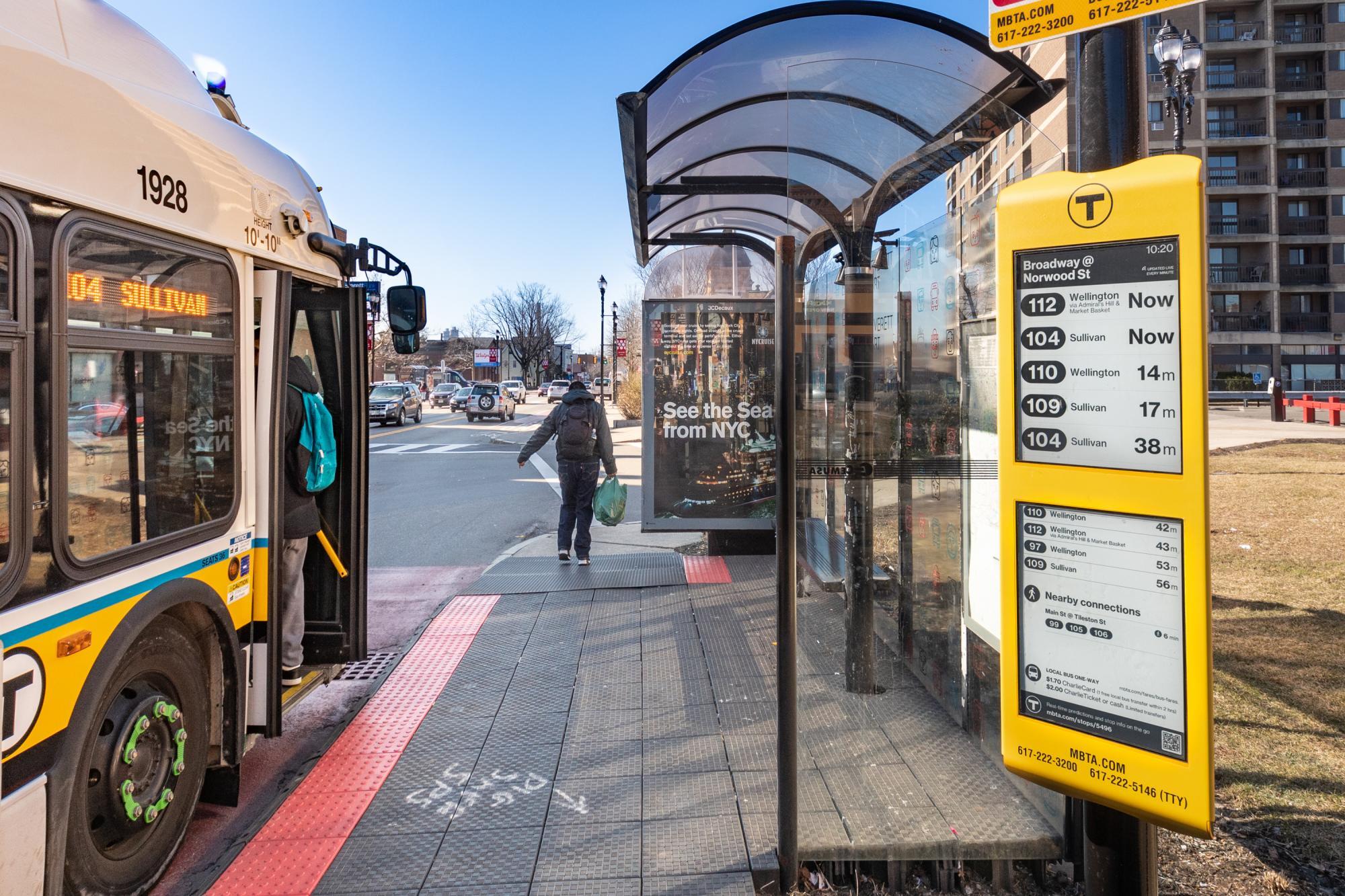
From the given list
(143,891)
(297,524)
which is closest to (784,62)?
(297,524)

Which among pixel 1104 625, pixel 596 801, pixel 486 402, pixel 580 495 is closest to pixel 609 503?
pixel 580 495

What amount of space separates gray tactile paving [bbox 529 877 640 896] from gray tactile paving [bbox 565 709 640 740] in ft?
4.10

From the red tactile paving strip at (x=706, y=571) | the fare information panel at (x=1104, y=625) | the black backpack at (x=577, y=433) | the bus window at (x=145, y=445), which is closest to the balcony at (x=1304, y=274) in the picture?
the red tactile paving strip at (x=706, y=571)

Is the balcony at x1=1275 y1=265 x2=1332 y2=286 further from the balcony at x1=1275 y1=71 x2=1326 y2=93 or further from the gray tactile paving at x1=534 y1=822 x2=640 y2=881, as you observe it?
the gray tactile paving at x1=534 y1=822 x2=640 y2=881

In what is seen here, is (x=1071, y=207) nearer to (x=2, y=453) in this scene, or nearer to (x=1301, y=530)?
(x=2, y=453)

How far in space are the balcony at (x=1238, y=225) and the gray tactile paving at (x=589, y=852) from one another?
187 feet

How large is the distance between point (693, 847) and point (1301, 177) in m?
61.6

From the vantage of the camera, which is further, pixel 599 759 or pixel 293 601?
pixel 293 601

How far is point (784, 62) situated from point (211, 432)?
416 centimetres

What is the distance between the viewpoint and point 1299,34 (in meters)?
48.0

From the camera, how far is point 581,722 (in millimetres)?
4586

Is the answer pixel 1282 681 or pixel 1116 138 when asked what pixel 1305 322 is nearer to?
pixel 1282 681

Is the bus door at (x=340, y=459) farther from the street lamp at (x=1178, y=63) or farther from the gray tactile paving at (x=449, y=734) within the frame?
the street lamp at (x=1178, y=63)

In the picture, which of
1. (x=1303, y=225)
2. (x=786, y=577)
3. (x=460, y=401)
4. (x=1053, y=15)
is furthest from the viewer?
(x=1303, y=225)
